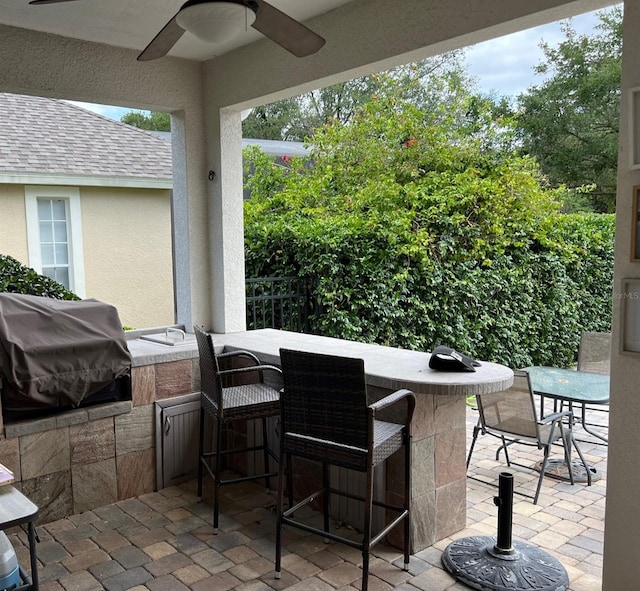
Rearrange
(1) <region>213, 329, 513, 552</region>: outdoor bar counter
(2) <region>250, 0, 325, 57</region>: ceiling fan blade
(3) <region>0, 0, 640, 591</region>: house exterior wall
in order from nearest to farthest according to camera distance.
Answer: (2) <region>250, 0, 325, 57</region>: ceiling fan blade → (3) <region>0, 0, 640, 591</region>: house exterior wall → (1) <region>213, 329, 513, 552</region>: outdoor bar counter

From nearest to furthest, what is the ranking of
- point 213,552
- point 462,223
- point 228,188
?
1. point 213,552
2. point 228,188
3. point 462,223

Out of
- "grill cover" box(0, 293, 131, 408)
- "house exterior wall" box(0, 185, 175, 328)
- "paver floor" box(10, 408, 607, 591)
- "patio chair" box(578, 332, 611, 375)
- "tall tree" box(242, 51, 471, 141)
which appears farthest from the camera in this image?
"tall tree" box(242, 51, 471, 141)

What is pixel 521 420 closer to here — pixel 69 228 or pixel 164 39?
pixel 164 39

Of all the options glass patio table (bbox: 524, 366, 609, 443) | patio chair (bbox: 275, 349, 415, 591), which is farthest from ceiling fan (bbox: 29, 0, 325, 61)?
glass patio table (bbox: 524, 366, 609, 443)

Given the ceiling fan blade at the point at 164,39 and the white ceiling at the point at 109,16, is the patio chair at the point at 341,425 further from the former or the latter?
the white ceiling at the point at 109,16

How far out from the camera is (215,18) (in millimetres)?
2104

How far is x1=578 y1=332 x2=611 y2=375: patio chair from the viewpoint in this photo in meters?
4.54

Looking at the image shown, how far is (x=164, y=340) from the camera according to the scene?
411 cm

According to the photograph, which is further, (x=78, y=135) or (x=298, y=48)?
(x=78, y=135)

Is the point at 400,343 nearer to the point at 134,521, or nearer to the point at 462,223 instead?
the point at 462,223

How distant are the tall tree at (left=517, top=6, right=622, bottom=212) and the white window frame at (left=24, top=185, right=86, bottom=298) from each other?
8.64 m

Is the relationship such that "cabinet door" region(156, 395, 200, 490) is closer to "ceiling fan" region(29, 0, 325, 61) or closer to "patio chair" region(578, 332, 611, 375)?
"ceiling fan" region(29, 0, 325, 61)

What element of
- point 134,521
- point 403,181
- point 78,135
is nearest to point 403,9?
point 134,521

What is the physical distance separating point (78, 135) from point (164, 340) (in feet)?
16.4
